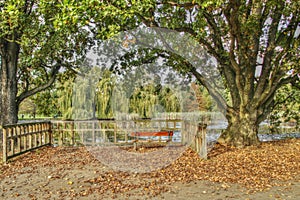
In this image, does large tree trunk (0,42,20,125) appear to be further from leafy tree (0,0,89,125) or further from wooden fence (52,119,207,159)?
wooden fence (52,119,207,159)

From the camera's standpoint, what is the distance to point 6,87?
11.7 meters

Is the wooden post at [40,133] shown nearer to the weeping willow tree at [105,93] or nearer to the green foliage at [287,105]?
the weeping willow tree at [105,93]

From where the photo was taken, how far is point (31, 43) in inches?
439

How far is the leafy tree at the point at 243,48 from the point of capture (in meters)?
10.5

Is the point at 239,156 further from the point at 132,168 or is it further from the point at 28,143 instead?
the point at 28,143

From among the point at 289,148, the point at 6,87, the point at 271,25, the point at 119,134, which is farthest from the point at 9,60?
the point at 289,148

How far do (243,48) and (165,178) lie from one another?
638cm

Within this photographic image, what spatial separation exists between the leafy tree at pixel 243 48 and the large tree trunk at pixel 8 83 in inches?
155

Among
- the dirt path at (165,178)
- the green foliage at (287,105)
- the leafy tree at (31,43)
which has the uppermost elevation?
the leafy tree at (31,43)

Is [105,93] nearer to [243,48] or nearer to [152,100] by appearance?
[152,100]

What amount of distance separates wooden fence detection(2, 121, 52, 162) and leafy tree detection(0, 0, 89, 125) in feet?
4.24

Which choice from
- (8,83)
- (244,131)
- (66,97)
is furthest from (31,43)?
(244,131)

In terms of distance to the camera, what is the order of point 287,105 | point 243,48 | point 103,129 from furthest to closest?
1. point 287,105
2. point 103,129
3. point 243,48

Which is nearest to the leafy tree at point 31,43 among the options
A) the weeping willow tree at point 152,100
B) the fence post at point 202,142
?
the weeping willow tree at point 152,100
